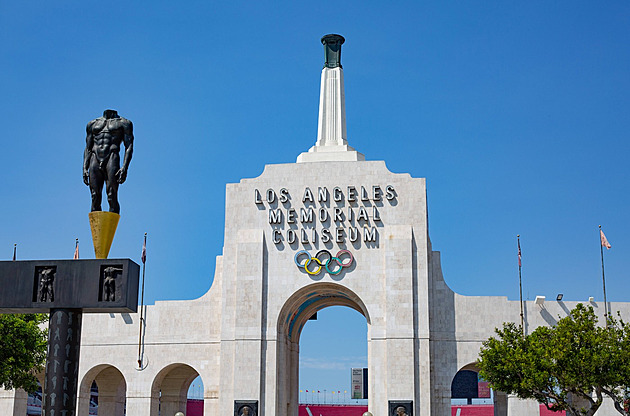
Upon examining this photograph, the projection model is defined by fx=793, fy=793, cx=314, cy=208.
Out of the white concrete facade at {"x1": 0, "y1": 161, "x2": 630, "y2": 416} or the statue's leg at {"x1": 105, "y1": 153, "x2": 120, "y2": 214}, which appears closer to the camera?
the statue's leg at {"x1": 105, "y1": 153, "x2": 120, "y2": 214}

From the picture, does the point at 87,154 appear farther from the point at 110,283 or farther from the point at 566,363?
the point at 566,363

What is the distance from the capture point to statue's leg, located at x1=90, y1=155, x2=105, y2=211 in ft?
78.9

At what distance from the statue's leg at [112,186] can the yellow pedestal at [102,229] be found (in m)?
0.25

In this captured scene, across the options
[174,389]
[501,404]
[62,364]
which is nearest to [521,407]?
[501,404]

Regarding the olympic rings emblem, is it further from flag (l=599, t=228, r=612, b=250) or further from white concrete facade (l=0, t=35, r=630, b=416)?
flag (l=599, t=228, r=612, b=250)

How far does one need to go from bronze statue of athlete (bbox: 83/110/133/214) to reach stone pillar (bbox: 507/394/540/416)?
33.6 m

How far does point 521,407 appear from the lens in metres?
49.6

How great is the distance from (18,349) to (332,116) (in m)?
24.8

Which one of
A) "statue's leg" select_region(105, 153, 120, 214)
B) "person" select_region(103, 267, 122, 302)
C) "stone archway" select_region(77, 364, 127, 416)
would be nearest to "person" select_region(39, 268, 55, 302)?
"person" select_region(103, 267, 122, 302)

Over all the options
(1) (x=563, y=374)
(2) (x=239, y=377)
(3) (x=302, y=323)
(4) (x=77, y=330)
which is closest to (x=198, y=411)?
(3) (x=302, y=323)

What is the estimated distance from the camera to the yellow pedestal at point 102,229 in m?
23.6

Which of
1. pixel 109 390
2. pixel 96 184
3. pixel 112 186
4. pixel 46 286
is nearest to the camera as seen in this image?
pixel 46 286

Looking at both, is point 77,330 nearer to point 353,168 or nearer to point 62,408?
point 62,408

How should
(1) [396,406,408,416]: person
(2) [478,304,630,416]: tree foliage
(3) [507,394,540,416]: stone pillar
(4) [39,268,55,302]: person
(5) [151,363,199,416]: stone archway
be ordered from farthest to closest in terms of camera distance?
(5) [151,363,199,416]: stone archway → (3) [507,394,540,416]: stone pillar → (1) [396,406,408,416]: person → (2) [478,304,630,416]: tree foliage → (4) [39,268,55,302]: person
